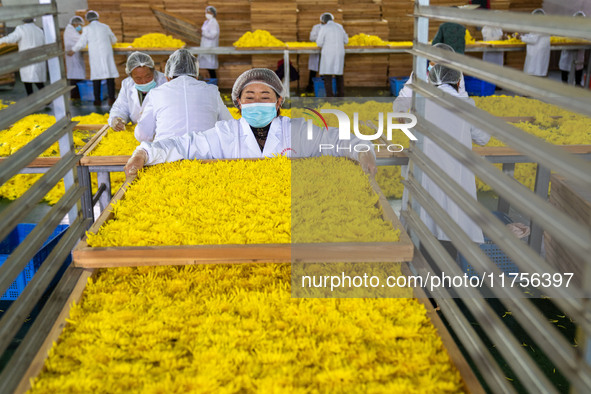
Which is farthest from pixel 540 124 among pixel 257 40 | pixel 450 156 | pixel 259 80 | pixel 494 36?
pixel 494 36

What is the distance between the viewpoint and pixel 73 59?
9727 millimetres

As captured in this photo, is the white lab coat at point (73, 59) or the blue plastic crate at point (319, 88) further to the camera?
the blue plastic crate at point (319, 88)

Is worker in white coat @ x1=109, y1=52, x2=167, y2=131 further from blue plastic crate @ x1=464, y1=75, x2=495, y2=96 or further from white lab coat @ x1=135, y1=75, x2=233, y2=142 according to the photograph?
blue plastic crate @ x1=464, y1=75, x2=495, y2=96

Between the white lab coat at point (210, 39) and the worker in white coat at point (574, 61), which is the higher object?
the white lab coat at point (210, 39)

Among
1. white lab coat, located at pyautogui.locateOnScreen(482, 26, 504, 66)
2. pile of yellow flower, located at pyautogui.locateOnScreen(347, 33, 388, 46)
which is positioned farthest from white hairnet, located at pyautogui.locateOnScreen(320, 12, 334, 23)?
white lab coat, located at pyautogui.locateOnScreen(482, 26, 504, 66)

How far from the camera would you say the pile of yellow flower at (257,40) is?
9.55m

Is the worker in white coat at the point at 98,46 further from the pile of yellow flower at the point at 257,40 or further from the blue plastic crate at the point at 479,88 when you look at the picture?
the blue plastic crate at the point at 479,88

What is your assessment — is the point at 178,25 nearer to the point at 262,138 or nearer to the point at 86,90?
the point at 86,90

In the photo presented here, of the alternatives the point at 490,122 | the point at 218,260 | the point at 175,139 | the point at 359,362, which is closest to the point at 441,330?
the point at 359,362

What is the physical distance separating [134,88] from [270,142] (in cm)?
208

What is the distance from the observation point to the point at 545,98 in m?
1.09

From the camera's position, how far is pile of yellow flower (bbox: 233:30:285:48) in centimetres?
955

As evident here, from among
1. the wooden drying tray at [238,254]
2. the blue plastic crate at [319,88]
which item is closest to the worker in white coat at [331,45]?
the blue plastic crate at [319,88]

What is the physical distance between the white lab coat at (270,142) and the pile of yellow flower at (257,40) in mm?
6812
